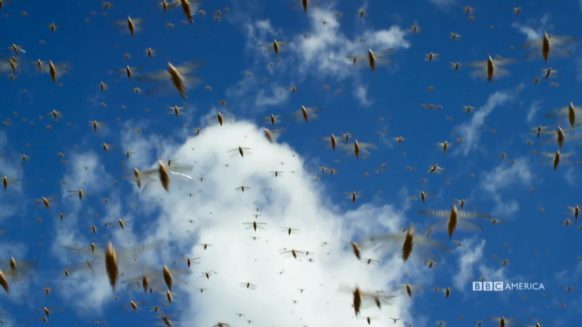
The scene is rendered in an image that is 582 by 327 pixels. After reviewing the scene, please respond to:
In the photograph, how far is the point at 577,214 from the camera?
2762 centimetres

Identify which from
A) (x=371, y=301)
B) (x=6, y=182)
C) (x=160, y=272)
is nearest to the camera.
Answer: (x=160, y=272)

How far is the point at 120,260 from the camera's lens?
13.4m

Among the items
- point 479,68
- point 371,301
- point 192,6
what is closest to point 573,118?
point 479,68

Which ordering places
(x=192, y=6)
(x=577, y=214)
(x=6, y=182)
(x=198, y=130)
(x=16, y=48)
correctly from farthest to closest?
(x=198, y=130) → (x=577, y=214) → (x=6, y=182) → (x=16, y=48) → (x=192, y=6)

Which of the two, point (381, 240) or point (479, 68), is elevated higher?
point (479, 68)

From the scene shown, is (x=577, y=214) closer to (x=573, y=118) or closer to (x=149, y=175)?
(x=573, y=118)

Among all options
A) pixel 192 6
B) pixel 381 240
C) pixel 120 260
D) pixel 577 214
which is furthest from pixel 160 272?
pixel 577 214

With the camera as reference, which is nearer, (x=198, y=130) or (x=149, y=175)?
(x=149, y=175)

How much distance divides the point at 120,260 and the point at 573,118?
16.3m

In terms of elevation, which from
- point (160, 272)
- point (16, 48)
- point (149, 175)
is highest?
point (16, 48)

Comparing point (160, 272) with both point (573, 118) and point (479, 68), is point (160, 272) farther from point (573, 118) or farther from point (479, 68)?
point (573, 118)

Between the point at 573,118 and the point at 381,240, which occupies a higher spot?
the point at 573,118

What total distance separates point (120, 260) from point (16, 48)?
12.5 metres

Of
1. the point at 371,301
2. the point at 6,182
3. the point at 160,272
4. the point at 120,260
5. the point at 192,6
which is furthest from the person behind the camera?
the point at 6,182
